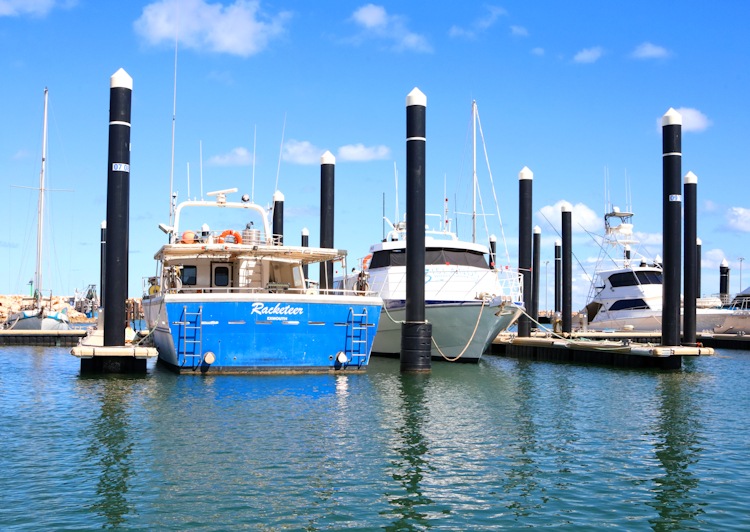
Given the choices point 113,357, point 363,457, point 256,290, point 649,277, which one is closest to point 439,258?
point 256,290

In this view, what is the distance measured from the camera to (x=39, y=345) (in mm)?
A: 43125

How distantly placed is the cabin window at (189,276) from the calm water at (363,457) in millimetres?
5166

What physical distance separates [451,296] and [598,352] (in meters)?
6.12

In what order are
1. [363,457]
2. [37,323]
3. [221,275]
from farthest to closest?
[37,323], [221,275], [363,457]

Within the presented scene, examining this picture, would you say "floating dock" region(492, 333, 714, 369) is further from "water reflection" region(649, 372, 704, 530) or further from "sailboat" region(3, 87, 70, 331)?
"sailboat" region(3, 87, 70, 331)

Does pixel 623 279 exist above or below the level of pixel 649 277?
below

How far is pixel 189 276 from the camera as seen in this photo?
25.3 m

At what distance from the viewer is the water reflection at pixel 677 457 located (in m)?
9.14

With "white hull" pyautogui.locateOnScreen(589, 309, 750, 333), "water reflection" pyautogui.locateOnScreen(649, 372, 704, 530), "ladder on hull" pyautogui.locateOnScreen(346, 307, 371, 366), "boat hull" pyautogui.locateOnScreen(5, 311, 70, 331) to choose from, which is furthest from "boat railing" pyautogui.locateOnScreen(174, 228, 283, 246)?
"white hull" pyautogui.locateOnScreen(589, 309, 750, 333)

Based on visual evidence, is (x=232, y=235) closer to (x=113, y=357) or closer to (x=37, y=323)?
(x=113, y=357)

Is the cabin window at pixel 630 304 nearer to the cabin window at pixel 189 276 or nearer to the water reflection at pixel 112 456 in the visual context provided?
the cabin window at pixel 189 276

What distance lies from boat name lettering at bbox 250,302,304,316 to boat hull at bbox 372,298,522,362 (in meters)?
5.93

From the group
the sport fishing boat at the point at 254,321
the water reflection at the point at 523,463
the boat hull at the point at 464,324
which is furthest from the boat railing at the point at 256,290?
the water reflection at the point at 523,463

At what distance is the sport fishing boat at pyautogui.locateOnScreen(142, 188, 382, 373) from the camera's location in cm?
2112
